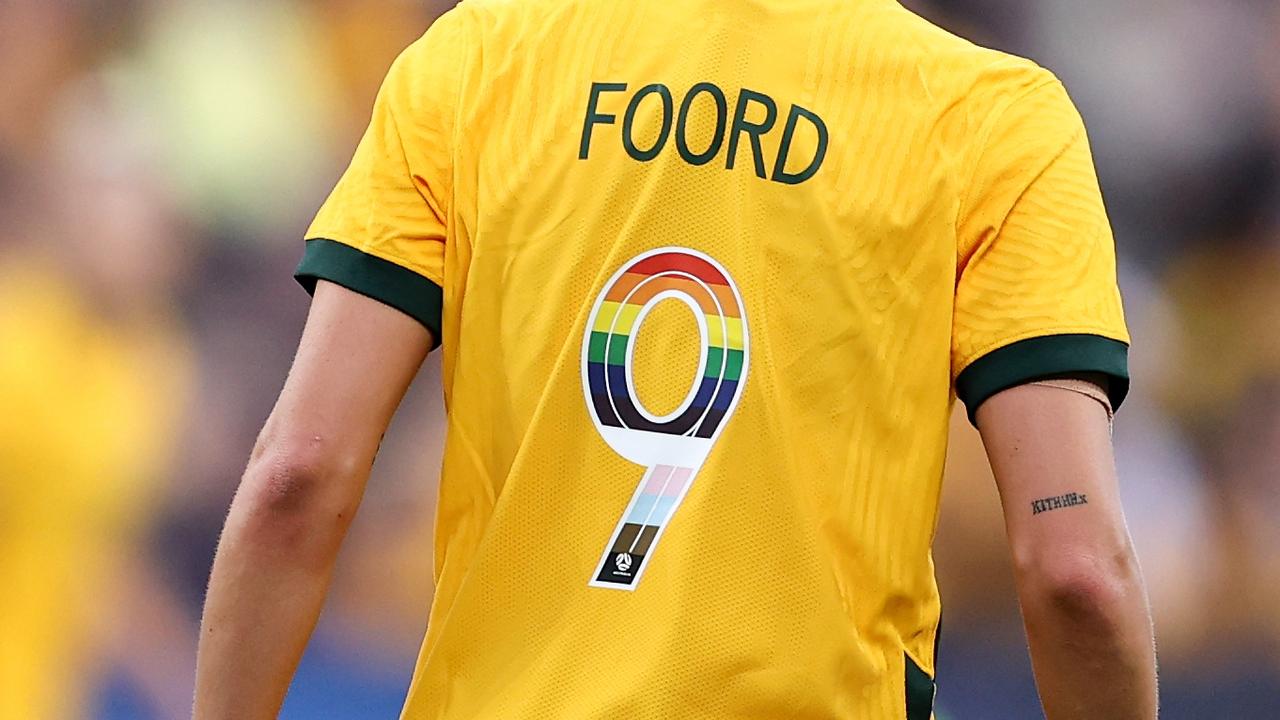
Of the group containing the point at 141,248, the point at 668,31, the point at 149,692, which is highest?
the point at 668,31

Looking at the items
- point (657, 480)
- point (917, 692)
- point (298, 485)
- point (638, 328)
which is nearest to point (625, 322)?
point (638, 328)

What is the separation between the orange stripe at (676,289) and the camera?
1490mm

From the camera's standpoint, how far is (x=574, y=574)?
1.47 meters

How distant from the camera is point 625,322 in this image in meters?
1.50

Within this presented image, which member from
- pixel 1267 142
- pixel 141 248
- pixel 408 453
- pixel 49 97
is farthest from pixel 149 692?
pixel 1267 142

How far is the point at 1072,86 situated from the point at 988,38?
0.23 meters

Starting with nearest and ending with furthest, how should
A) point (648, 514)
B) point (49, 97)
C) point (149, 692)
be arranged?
1. point (648, 514)
2. point (149, 692)
3. point (49, 97)

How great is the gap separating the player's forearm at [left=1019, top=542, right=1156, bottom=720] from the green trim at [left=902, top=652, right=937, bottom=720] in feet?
0.34

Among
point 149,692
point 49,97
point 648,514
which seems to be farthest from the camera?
point 49,97

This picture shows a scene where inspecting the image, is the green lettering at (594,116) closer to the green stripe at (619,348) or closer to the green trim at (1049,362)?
the green stripe at (619,348)

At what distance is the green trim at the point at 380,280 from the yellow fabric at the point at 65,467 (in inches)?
93.2

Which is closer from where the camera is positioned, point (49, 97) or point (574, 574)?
point (574, 574)

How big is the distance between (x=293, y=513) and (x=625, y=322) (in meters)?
0.34

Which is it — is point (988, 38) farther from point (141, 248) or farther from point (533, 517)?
point (533, 517)
